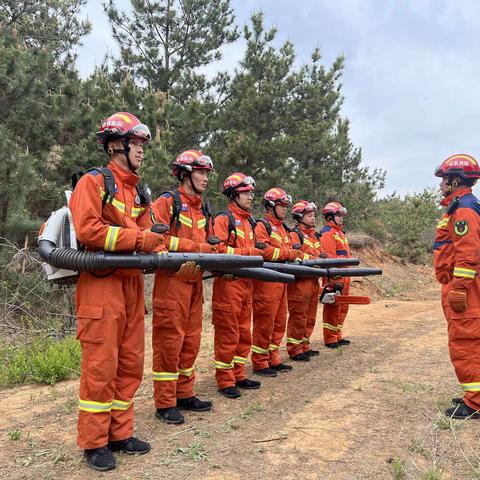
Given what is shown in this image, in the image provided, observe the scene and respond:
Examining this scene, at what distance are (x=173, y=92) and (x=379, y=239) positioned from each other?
533 inches

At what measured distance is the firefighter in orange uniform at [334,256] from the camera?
307 inches

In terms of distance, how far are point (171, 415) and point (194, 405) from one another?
40 centimetres

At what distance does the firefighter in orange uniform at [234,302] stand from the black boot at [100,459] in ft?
6.19

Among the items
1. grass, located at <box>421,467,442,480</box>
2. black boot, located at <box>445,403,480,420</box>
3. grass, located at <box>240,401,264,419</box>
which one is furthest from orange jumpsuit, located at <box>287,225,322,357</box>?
grass, located at <box>421,467,442,480</box>

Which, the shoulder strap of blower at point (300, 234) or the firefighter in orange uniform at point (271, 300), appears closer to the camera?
the firefighter in orange uniform at point (271, 300)

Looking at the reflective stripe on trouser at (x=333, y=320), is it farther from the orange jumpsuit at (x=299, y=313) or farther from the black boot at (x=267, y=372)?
the black boot at (x=267, y=372)

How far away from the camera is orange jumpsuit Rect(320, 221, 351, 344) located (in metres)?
7.79

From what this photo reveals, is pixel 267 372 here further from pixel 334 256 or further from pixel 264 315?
pixel 334 256

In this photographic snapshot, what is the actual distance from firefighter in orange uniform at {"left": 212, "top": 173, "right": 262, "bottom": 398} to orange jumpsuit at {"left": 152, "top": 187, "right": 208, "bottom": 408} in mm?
553

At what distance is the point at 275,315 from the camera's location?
6.14m

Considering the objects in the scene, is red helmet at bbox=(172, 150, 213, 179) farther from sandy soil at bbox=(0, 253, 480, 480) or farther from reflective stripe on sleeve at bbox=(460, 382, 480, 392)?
reflective stripe on sleeve at bbox=(460, 382, 480, 392)

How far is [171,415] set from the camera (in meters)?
4.33

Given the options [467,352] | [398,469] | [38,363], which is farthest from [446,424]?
[38,363]

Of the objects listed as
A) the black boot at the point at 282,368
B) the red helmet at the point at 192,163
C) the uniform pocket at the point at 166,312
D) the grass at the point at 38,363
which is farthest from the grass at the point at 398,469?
the grass at the point at 38,363
